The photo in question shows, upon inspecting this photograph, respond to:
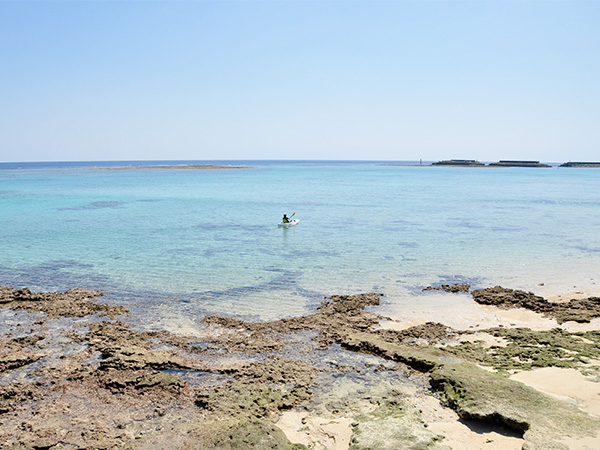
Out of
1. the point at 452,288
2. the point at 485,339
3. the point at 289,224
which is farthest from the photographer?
the point at 289,224

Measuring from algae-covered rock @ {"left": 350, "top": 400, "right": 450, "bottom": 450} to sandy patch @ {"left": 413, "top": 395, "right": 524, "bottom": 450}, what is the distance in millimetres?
198

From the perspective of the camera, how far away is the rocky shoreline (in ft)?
23.6

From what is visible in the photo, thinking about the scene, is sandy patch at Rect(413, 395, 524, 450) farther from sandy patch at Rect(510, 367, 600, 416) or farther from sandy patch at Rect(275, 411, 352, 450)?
sandy patch at Rect(510, 367, 600, 416)

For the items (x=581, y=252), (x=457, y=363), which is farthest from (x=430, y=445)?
(x=581, y=252)

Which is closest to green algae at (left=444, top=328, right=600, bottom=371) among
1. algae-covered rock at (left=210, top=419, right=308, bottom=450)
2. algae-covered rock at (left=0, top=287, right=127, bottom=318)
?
algae-covered rock at (left=210, top=419, right=308, bottom=450)

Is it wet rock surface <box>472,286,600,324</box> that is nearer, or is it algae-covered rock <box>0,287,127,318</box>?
wet rock surface <box>472,286,600,324</box>

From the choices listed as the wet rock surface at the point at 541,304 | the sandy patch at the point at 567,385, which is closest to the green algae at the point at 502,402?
the sandy patch at the point at 567,385

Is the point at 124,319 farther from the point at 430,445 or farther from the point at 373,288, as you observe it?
the point at 430,445

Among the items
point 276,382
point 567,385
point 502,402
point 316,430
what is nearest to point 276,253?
point 276,382

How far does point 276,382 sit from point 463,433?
3.86 m

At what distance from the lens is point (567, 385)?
28.6 ft

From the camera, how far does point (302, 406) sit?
8.28 m

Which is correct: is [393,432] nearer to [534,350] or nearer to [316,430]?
[316,430]

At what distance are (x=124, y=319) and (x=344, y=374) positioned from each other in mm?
7425
